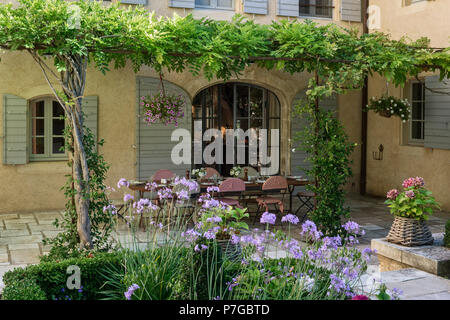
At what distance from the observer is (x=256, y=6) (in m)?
10.2

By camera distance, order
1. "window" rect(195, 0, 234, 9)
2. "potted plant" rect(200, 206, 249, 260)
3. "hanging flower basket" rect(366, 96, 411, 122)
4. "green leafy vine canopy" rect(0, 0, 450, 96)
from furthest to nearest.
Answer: "window" rect(195, 0, 234, 9) → "hanging flower basket" rect(366, 96, 411, 122) → "green leafy vine canopy" rect(0, 0, 450, 96) → "potted plant" rect(200, 206, 249, 260)

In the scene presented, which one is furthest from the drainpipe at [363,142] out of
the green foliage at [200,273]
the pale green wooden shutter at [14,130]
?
the green foliage at [200,273]

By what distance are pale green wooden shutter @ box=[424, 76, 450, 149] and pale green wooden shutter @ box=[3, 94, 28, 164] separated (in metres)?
7.33

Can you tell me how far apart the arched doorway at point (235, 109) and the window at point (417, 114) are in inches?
107

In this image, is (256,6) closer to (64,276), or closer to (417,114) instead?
(417,114)

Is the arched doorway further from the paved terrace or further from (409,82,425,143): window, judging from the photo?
(409,82,425,143): window

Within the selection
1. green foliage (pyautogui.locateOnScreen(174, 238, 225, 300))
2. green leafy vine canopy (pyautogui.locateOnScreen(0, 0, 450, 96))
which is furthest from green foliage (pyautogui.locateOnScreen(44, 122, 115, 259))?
green foliage (pyautogui.locateOnScreen(174, 238, 225, 300))

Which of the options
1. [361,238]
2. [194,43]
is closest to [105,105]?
[194,43]

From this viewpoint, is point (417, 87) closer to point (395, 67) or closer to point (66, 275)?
point (395, 67)

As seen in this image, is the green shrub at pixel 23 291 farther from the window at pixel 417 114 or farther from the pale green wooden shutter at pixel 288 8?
the window at pixel 417 114

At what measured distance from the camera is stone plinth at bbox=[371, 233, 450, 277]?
507 cm

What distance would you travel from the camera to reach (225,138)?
11.0 metres
